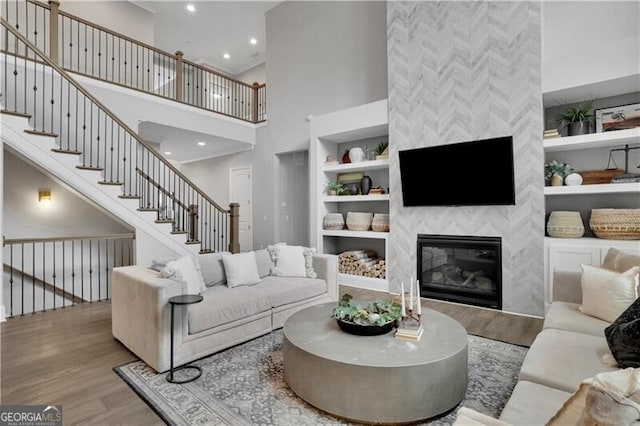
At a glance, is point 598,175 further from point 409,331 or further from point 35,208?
point 35,208

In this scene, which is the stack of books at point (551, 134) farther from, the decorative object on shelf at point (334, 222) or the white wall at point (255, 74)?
the white wall at point (255, 74)

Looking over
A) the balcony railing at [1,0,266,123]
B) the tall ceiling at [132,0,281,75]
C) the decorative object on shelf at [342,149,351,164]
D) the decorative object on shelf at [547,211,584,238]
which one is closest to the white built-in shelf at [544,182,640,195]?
the decorative object on shelf at [547,211,584,238]

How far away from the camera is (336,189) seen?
571cm

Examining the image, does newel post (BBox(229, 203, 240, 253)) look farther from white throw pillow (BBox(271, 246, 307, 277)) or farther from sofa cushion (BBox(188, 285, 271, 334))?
sofa cushion (BBox(188, 285, 271, 334))

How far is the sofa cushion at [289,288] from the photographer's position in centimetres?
329

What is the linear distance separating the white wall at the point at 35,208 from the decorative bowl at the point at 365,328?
461cm

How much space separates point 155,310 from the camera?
251 centimetres

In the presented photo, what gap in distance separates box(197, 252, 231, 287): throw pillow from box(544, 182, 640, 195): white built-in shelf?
12.2ft

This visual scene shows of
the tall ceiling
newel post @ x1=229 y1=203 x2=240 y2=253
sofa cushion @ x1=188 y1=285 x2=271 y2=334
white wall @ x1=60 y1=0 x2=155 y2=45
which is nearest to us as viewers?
sofa cushion @ x1=188 y1=285 x2=271 y2=334

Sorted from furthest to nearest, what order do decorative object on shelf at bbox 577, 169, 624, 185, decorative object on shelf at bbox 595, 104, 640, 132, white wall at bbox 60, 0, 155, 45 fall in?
white wall at bbox 60, 0, 155, 45 < decorative object on shelf at bbox 577, 169, 624, 185 < decorative object on shelf at bbox 595, 104, 640, 132

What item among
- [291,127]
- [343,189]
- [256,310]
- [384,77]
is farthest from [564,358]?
[291,127]

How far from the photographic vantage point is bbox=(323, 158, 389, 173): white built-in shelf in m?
5.14

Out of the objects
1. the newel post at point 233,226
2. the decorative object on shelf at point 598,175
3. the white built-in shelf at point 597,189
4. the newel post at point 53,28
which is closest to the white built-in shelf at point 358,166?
the newel post at point 233,226

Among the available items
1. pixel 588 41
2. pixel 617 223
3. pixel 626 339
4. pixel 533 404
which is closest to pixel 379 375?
pixel 533 404
